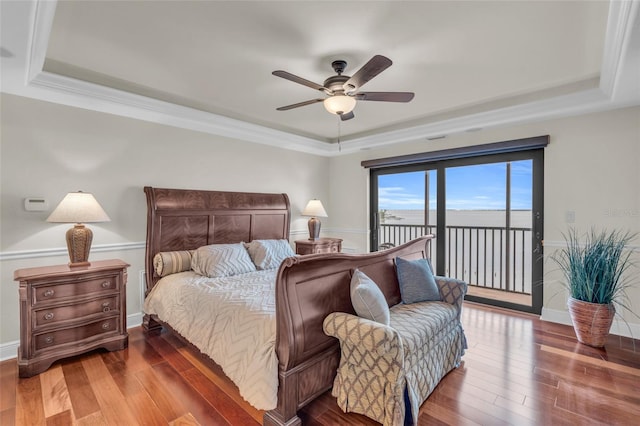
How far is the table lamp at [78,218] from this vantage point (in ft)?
8.53

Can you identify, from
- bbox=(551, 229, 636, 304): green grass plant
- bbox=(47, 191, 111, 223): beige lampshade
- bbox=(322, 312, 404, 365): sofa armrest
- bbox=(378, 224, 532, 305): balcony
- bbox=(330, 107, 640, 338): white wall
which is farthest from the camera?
bbox=(378, 224, 532, 305): balcony

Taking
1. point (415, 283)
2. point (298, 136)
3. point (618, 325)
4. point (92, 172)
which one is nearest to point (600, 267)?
point (618, 325)

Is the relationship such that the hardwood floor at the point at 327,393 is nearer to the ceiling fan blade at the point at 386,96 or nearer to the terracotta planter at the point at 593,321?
the terracotta planter at the point at 593,321

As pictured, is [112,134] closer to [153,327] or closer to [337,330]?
[153,327]

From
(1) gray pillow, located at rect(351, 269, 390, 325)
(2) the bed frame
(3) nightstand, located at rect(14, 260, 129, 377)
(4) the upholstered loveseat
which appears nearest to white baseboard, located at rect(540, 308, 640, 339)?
(2) the bed frame

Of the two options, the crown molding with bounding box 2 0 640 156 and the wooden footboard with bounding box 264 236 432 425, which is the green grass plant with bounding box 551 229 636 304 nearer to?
the crown molding with bounding box 2 0 640 156

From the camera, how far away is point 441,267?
4.54m

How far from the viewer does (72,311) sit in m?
2.60

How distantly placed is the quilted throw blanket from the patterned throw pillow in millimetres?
102

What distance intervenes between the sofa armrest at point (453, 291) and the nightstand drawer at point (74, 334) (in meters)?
3.06

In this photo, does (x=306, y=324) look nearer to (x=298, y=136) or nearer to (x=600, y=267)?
(x=600, y=267)

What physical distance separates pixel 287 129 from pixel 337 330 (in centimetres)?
362

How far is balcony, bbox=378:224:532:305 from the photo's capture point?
4.57 metres

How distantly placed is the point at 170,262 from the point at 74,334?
3.19 feet
